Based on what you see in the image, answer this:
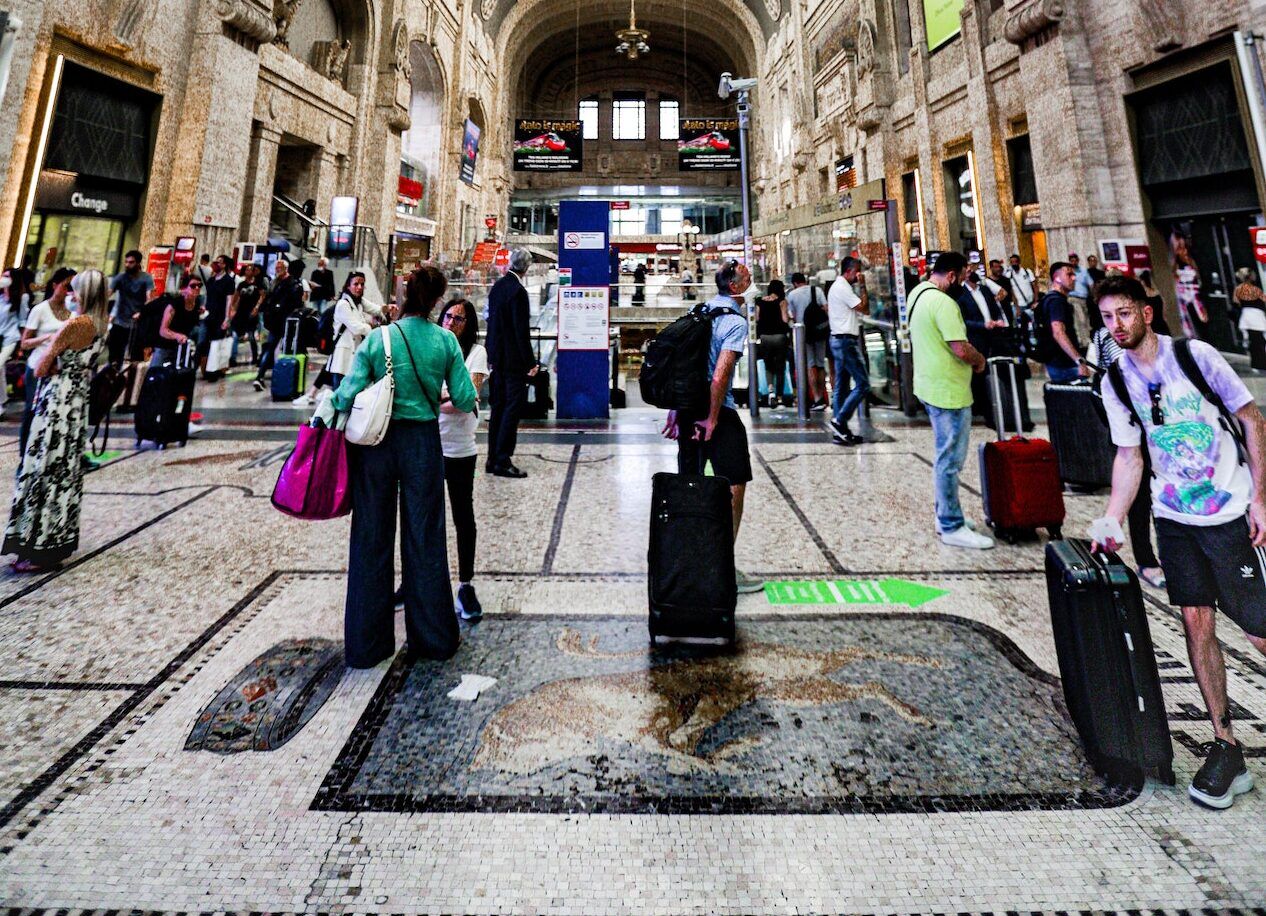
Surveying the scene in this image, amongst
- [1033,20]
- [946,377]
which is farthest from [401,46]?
[946,377]

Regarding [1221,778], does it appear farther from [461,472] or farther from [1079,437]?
[1079,437]

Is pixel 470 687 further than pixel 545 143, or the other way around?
pixel 545 143

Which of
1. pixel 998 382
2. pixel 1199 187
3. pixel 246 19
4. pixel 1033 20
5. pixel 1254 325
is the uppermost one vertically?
pixel 246 19

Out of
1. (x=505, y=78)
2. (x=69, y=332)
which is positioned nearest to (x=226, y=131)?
(x=69, y=332)

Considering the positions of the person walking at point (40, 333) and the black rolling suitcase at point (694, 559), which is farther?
the person walking at point (40, 333)

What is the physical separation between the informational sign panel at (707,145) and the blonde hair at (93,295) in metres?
30.8

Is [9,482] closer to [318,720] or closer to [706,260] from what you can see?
[318,720]

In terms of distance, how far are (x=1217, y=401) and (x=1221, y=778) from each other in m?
1.01

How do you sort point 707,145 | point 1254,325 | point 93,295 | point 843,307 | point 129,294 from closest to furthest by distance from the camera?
1. point 93,295
2. point 843,307
3. point 129,294
4. point 1254,325
5. point 707,145

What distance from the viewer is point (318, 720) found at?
206 centimetres

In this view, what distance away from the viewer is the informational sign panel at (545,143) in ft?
98.2

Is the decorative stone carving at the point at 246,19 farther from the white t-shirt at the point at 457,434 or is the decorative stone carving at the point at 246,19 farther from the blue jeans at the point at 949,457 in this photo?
the blue jeans at the point at 949,457

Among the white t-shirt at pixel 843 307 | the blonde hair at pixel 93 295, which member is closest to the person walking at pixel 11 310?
the blonde hair at pixel 93 295

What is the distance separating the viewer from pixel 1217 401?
1.70 meters
